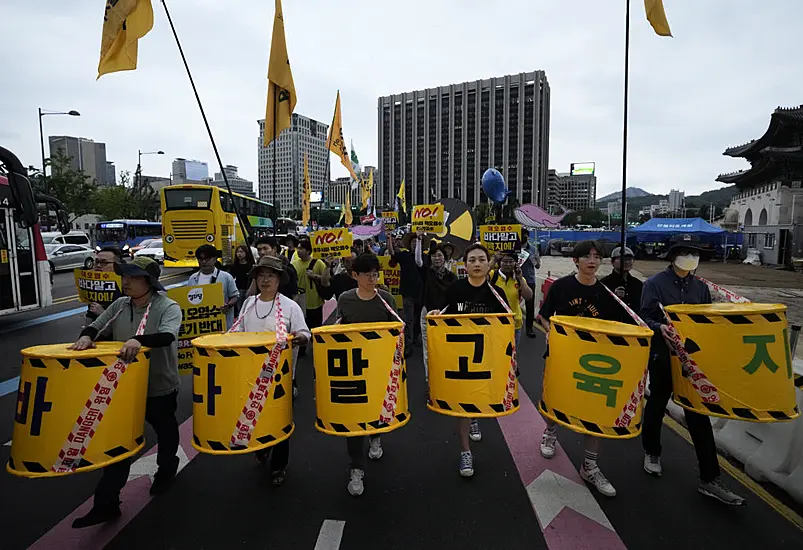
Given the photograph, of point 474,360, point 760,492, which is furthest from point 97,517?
point 760,492

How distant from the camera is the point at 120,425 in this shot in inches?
106

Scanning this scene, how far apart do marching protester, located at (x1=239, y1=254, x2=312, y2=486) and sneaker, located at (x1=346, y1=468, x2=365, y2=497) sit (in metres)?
0.55

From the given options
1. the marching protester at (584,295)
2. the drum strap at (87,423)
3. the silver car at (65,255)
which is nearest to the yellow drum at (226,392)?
the drum strap at (87,423)

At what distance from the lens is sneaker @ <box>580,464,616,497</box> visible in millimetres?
3211

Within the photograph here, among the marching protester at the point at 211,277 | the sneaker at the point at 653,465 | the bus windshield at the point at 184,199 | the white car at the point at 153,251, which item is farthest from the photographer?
the white car at the point at 153,251

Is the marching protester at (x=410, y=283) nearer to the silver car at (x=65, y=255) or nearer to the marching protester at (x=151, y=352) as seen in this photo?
the marching protester at (x=151, y=352)

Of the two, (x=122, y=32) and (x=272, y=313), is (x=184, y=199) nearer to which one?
(x=122, y=32)

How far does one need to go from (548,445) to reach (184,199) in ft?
57.0

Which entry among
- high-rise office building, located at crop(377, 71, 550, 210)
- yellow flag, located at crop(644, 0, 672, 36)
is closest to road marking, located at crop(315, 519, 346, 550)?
yellow flag, located at crop(644, 0, 672, 36)

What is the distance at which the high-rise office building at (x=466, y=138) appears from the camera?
390 ft

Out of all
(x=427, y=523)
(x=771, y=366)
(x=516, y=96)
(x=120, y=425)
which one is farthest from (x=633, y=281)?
(x=516, y=96)

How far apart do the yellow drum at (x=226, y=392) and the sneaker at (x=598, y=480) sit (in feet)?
7.59

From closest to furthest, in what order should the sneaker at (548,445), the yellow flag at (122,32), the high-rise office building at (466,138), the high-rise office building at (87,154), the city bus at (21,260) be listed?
1. the sneaker at (548,445)
2. the yellow flag at (122,32)
3. the city bus at (21,260)
4. the high-rise office building at (87,154)
5. the high-rise office building at (466,138)

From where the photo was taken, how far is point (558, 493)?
3273mm
